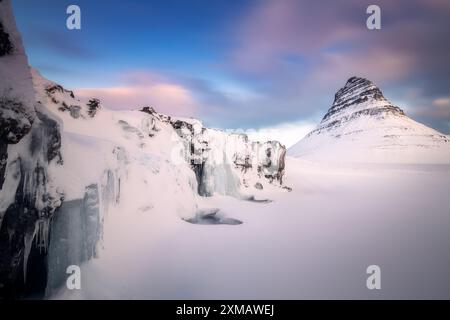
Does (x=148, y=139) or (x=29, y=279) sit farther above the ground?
(x=148, y=139)

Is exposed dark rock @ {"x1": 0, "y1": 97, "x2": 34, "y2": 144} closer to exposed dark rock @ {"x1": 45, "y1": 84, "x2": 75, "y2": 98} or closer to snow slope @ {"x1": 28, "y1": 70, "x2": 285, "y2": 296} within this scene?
snow slope @ {"x1": 28, "y1": 70, "x2": 285, "y2": 296}

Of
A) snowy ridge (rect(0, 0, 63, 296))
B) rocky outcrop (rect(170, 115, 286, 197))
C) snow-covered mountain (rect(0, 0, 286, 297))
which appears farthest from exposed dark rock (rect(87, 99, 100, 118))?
snowy ridge (rect(0, 0, 63, 296))

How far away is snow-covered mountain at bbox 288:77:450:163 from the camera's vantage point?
8556 cm

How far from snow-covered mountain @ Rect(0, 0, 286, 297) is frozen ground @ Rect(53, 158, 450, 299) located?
0.55 metres

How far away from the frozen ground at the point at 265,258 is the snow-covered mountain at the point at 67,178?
547 millimetres

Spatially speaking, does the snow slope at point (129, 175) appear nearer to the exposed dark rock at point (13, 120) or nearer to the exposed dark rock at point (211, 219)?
the exposed dark rock at point (211, 219)

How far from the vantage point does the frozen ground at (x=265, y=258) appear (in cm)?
632

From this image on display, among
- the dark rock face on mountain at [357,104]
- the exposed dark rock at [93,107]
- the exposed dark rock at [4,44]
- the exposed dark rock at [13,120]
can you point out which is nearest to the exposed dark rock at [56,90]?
the exposed dark rock at [93,107]

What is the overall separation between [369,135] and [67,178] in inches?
4984

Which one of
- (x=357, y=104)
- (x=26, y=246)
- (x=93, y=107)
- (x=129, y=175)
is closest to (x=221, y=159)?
(x=129, y=175)

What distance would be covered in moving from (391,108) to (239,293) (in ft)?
512
